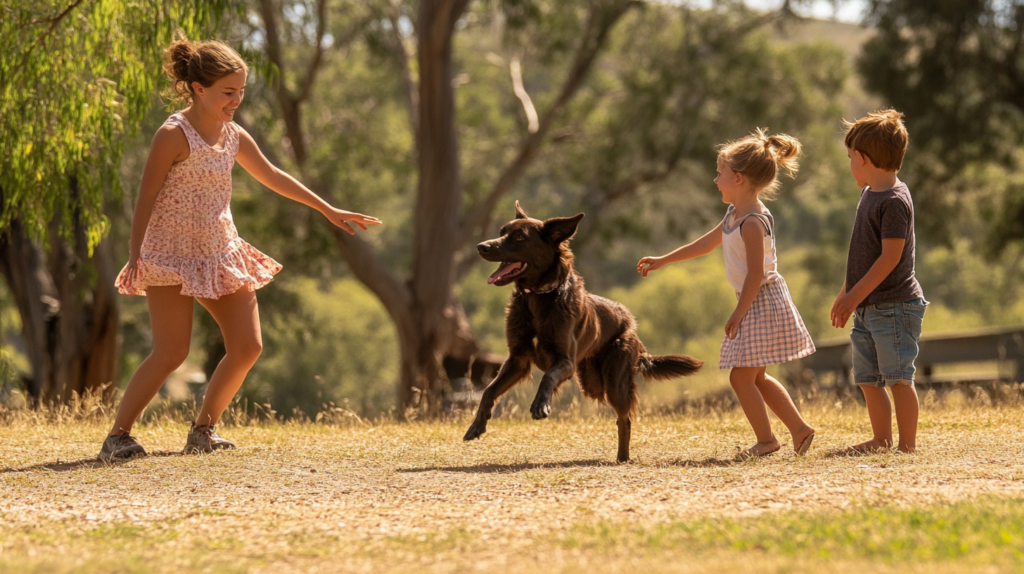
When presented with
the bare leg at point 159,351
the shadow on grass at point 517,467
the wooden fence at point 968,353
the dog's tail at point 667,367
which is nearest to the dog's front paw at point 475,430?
the shadow on grass at point 517,467

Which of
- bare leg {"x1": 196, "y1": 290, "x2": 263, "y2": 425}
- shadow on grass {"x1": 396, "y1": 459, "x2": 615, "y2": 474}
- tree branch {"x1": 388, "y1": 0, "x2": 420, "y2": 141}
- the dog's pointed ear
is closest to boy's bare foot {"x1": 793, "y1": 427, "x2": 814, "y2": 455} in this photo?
shadow on grass {"x1": 396, "y1": 459, "x2": 615, "y2": 474}

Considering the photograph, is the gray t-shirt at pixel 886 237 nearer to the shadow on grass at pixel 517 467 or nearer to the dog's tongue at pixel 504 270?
the shadow on grass at pixel 517 467

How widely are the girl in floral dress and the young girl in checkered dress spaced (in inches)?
78.6

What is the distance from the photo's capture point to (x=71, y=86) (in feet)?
22.3

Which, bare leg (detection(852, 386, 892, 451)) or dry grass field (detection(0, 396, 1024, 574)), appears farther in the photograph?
bare leg (detection(852, 386, 892, 451))

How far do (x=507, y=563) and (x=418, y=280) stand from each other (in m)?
13.3

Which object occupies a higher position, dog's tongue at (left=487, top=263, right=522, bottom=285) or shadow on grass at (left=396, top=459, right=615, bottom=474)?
dog's tongue at (left=487, top=263, right=522, bottom=285)

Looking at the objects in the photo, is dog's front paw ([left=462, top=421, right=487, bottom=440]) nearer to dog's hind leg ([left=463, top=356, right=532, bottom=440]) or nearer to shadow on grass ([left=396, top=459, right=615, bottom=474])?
dog's hind leg ([left=463, top=356, right=532, bottom=440])

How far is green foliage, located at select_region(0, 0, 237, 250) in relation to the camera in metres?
6.76

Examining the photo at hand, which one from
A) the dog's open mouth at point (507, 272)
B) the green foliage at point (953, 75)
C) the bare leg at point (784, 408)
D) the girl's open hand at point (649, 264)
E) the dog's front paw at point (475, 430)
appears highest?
the green foliage at point (953, 75)

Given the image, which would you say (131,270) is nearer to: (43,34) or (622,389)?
(43,34)

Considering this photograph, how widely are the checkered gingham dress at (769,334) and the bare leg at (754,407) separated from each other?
144 millimetres

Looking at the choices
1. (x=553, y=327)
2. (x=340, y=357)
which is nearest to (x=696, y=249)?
(x=553, y=327)

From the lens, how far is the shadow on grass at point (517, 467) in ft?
16.4
